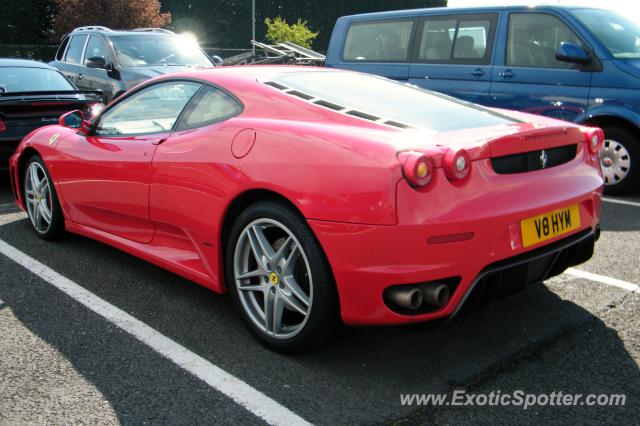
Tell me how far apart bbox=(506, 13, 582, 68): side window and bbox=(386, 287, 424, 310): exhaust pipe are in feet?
15.8

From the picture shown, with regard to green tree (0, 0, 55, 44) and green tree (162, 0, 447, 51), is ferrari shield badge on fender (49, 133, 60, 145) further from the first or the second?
green tree (162, 0, 447, 51)

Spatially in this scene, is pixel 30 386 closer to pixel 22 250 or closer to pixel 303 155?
pixel 303 155

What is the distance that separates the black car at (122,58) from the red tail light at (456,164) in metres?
6.61

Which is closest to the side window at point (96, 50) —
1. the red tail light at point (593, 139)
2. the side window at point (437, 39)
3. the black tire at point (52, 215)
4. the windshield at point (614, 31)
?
the side window at point (437, 39)

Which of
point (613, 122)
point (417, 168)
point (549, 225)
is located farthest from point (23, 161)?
point (613, 122)

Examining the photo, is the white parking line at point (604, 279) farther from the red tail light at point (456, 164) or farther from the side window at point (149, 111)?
the side window at point (149, 111)

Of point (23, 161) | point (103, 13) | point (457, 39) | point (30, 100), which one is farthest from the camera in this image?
point (103, 13)

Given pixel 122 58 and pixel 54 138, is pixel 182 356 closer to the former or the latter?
pixel 54 138

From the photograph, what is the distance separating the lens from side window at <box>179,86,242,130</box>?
10.8 feet

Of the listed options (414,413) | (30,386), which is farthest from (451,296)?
(30,386)

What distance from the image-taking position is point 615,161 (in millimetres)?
A: 6379

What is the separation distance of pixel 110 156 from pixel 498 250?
242cm

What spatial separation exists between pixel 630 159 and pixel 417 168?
4676 millimetres

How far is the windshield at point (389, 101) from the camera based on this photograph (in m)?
3.02
